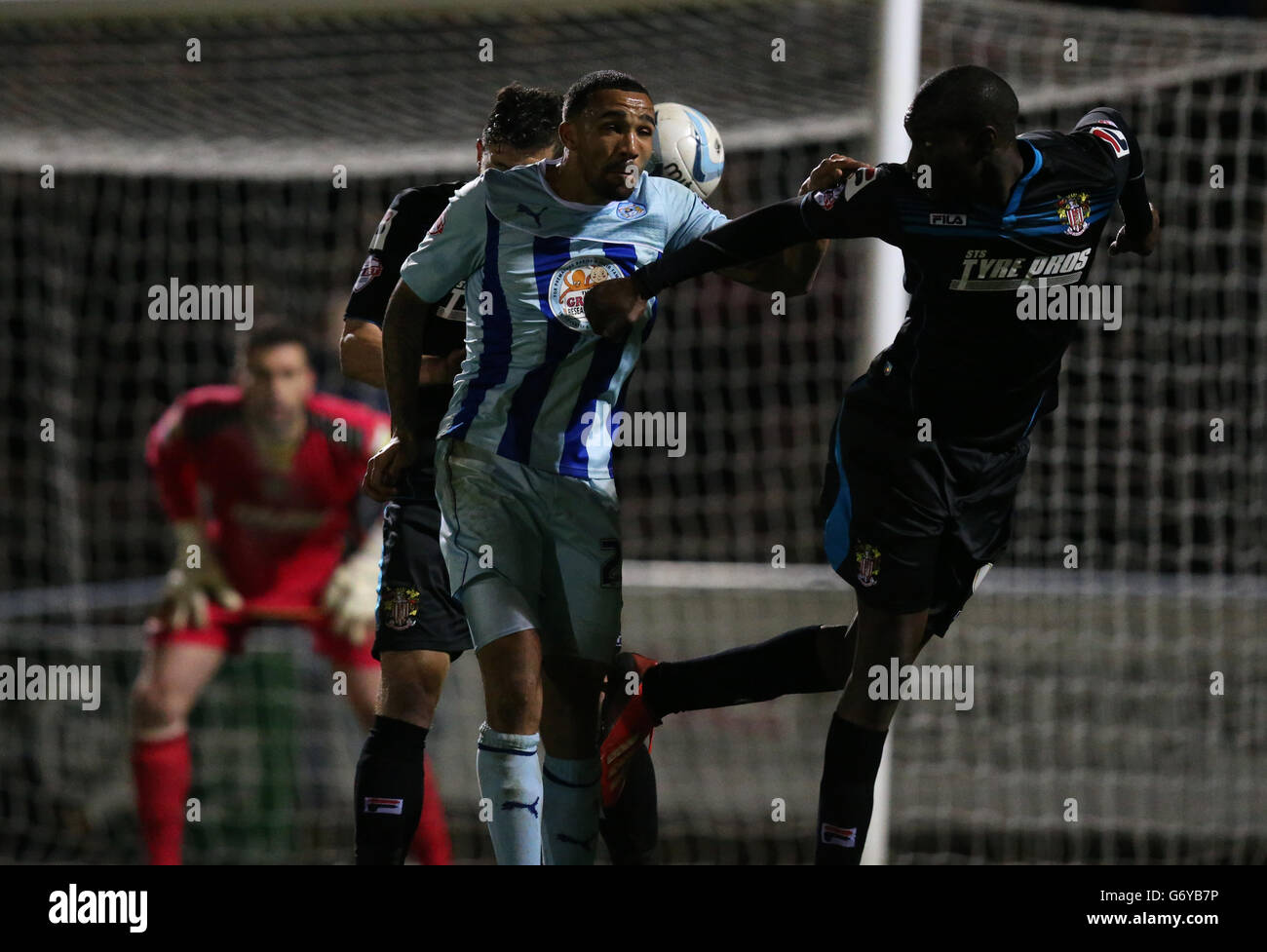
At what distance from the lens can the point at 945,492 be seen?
317cm

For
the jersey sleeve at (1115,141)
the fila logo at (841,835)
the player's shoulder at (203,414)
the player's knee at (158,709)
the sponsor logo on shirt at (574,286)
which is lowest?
the player's knee at (158,709)

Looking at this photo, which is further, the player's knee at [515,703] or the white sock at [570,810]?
the white sock at [570,810]

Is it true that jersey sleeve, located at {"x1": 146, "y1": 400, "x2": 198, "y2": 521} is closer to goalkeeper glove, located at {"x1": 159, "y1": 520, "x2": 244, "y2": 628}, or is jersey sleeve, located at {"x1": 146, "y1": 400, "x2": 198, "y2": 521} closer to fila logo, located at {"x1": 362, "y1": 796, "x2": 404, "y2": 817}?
goalkeeper glove, located at {"x1": 159, "y1": 520, "x2": 244, "y2": 628}

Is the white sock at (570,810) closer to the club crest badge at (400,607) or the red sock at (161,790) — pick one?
the club crest badge at (400,607)

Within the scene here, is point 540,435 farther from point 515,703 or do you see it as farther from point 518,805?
point 518,805

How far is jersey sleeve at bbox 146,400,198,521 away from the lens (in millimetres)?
5586

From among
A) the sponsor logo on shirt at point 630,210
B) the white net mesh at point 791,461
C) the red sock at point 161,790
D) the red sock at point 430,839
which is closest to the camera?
the sponsor logo on shirt at point 630,210

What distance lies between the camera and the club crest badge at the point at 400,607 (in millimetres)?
3482

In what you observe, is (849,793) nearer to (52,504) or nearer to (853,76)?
(853,76)

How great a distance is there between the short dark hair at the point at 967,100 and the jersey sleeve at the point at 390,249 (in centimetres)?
121

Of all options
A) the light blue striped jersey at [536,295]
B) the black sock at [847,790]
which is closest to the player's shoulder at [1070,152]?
the light blue striped jersey at [536,295]

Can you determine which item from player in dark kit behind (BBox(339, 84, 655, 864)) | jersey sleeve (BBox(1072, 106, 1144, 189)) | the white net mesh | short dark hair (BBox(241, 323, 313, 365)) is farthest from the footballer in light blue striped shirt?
short dark hair (BBox(241, 323, 313, 365))

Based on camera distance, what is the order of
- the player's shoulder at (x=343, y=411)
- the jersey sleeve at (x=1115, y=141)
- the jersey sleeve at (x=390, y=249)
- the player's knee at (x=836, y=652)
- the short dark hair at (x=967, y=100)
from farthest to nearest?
the player's shoulder at (x=343, y=411) → the jersey sleeve at (x=390, y=249) → the player's knee at (x=836, y=652) → the jersey sleeve at (x=1115, y=141) → the short dark hair at (x=967, y=100)
